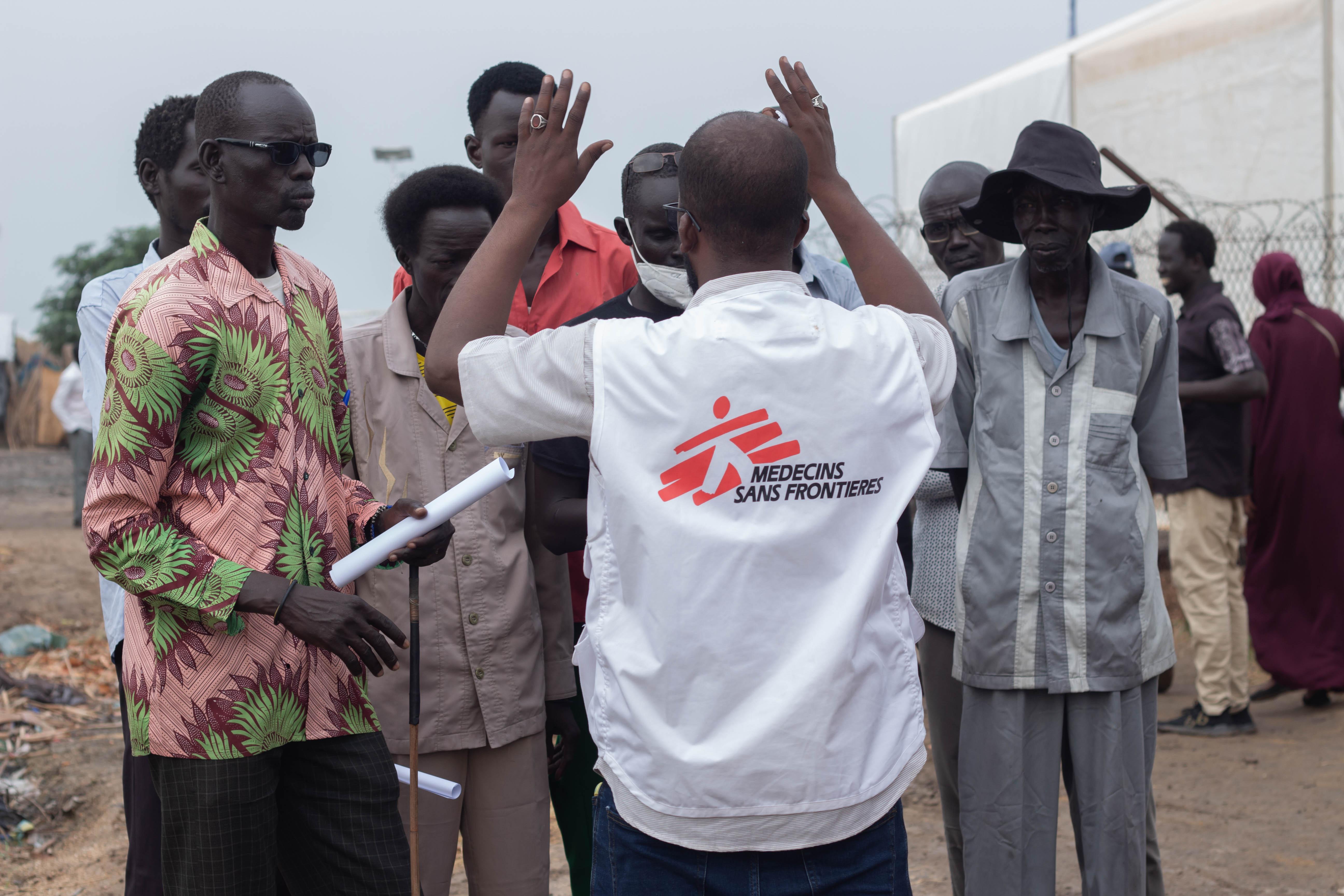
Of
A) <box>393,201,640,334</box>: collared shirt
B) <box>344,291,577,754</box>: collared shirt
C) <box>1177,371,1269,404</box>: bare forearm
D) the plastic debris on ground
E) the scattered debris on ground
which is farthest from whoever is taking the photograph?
the plastic debris on ground

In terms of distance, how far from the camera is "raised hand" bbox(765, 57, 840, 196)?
2201 millimetres

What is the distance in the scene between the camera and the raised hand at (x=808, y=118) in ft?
7.22

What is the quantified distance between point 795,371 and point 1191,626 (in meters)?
5.15

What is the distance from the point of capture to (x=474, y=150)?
163 inches

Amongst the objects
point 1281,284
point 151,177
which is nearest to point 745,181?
point 151,177

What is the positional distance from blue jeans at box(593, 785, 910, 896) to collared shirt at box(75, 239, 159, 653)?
5.65ft

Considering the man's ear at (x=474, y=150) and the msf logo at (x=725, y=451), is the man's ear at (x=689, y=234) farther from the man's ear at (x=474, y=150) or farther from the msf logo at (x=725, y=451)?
the man's ear at (x=474, y=150)

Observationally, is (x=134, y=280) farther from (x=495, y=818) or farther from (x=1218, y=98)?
(x=1218, y=98)

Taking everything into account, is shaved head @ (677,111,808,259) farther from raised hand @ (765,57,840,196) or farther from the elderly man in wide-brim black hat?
the elderly man in wide-brim black hat

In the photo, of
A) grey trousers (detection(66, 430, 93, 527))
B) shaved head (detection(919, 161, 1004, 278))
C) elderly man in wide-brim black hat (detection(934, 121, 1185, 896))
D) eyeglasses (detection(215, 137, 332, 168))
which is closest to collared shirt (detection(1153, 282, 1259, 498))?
shaved head (detection(919, 161, 1004, 278))

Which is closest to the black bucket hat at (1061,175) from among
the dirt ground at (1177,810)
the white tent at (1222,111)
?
the dirt ground at (1177,810)

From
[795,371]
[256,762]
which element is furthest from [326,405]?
[795,371]

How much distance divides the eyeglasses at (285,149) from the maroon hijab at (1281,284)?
18.5 feet

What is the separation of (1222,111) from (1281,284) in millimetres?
4919
